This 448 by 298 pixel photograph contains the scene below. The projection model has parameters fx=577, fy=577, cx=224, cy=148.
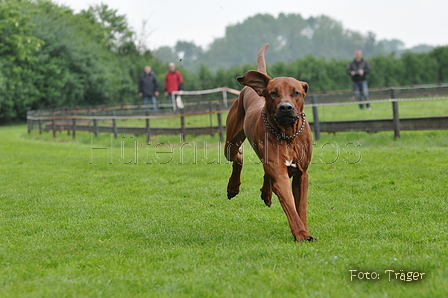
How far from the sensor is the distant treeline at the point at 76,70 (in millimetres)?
35562

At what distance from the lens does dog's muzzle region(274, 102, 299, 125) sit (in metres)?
5.33

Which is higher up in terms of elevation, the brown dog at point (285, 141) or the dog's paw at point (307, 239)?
the brown dog at point (285, 141)

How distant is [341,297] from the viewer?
3.63 meters

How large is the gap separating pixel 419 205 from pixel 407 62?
33235 mm

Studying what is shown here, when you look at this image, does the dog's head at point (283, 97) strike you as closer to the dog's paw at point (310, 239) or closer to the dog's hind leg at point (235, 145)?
the dog's paw at point (310, 239)

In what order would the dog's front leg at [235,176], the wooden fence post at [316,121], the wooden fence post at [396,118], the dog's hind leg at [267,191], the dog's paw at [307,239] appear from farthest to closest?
the wooden fence post at [316,121] → the wooden fence post at [396,118] → the dog's front leg at [235,176] → the dog's hind leg at [267,191] → the dog's paw at [307,239]

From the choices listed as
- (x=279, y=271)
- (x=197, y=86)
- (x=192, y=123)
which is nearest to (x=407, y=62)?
(x=197, y=86)

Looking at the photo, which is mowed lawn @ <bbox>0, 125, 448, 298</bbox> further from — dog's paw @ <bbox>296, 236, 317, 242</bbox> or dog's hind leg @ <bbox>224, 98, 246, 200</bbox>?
dog's hind leg @ <bbox>224, 98, 246, 200</bbox>

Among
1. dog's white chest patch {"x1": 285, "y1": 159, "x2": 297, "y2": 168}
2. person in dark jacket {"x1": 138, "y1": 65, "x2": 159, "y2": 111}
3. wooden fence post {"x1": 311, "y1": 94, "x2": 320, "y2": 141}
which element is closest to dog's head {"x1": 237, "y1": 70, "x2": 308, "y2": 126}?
dog's white chest patch {"x1": 285, "y1": 159, "x2": 297, "y2": 168}

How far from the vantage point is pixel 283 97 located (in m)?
5.48

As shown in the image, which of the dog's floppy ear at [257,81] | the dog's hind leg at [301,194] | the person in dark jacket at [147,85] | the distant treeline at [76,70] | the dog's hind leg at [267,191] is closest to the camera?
the dog's hind leg at [301,194]

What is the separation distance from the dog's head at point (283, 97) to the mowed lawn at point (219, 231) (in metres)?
1.17

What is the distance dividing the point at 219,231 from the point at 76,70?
122 ft

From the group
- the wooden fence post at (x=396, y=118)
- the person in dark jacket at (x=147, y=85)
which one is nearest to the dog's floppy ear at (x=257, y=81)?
the wooden fence post at (x=396, y=118)
